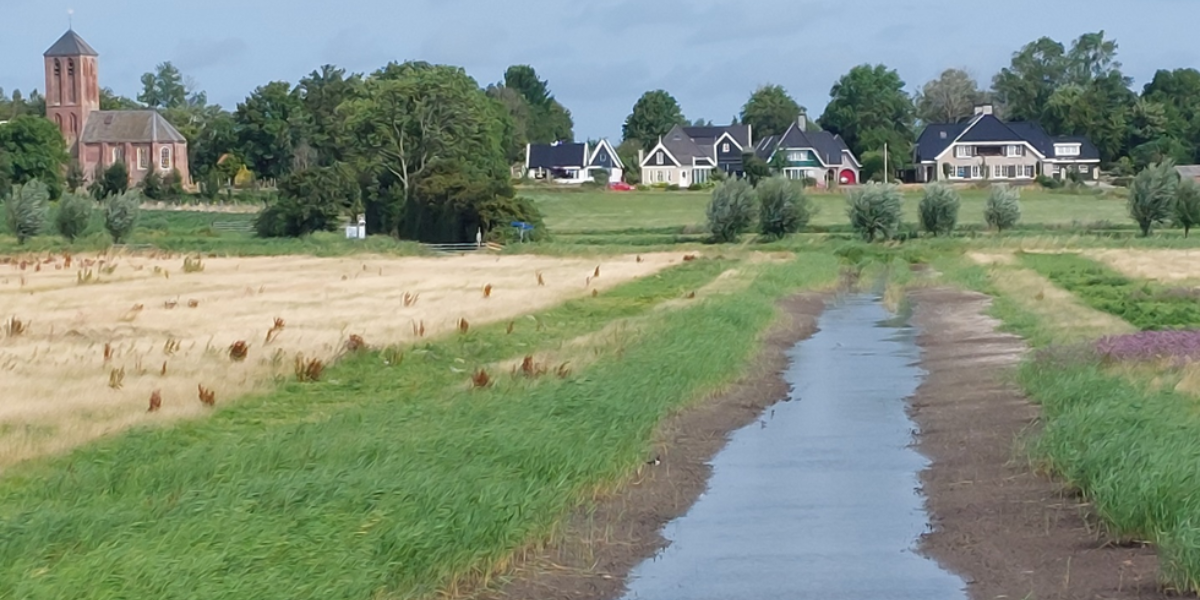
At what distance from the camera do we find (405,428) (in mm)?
15555

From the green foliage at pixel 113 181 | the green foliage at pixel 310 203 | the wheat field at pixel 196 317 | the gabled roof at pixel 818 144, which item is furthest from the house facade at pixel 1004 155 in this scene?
the wheat field at pixel 196 317

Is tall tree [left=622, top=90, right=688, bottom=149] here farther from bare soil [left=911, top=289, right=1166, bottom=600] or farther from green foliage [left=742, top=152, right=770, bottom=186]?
bare soil [left=911, top=289, right=1166, bottom=600]

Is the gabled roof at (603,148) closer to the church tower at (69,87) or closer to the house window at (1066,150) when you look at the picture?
the house window at (1066,150)

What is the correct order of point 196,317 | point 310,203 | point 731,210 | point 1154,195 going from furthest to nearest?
point 310,203, point 731,210, point 1154,195, point 196,317

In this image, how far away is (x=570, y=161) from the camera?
138500mm

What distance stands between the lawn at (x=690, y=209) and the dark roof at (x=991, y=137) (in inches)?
468

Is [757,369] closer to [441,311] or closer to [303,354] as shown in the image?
[303,354]

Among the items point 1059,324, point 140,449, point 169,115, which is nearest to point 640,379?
point 140,449

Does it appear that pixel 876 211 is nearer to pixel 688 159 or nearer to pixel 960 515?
pixel 960 515

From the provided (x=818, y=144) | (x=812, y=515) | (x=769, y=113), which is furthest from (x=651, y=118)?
(x=812, y=515)

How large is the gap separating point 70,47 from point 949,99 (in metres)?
82.6

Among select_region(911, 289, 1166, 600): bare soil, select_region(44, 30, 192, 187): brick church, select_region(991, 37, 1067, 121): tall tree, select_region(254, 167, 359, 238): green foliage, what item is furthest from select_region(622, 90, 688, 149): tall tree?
select_region(911, 289, 1166, 600): bare soil

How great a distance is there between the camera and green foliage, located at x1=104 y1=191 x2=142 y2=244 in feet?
234

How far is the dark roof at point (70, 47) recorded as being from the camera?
136375 mm
